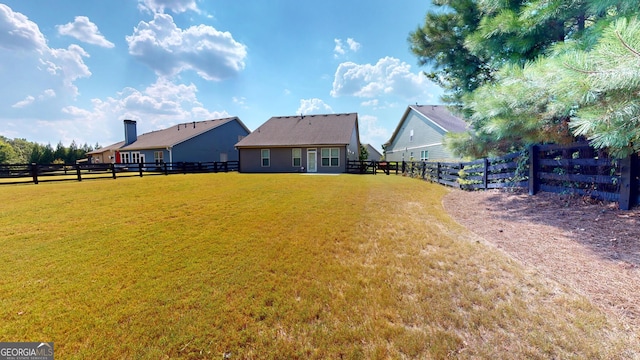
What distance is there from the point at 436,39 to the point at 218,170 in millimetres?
19164

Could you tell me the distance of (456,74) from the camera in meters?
8.51

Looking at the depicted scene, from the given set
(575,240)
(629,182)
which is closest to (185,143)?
(575,240)

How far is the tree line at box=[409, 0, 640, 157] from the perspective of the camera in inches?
109

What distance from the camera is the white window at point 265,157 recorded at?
19789 millimetres

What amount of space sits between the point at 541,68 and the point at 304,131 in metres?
17.6

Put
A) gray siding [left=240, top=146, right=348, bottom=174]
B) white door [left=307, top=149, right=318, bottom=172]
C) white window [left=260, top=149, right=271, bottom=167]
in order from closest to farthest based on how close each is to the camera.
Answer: gray siding [left=240, top=146, right=348, bottom=174] → white door [left=307, top=149, right=318, bottom=172] → white window [left=260, top=149, right=271, bottom=167]

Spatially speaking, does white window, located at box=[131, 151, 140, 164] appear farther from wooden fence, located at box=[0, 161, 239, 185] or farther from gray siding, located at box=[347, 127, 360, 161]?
gray siding, located at box=[347, 127, 360, 161]

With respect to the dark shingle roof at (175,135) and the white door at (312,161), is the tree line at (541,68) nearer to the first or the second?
the white door at (312,161)

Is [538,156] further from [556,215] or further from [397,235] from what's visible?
[397,235]

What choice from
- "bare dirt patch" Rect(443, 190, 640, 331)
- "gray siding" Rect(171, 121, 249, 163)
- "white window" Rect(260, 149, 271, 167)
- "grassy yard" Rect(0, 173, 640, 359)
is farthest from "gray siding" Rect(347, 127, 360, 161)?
"grassy yard" Rect(0, 173, 640, 359)

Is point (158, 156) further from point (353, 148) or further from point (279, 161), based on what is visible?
point (353, 148)

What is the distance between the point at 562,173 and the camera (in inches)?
236

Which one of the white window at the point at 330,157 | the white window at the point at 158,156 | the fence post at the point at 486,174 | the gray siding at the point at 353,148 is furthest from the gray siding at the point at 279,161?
the fence post at the point at 486,174

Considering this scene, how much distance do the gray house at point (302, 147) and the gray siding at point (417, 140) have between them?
5.75m
